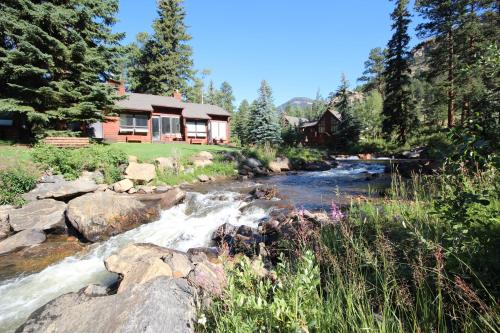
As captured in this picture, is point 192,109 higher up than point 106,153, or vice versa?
Result: point 192,109

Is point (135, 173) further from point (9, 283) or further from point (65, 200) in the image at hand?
point (9, 283)

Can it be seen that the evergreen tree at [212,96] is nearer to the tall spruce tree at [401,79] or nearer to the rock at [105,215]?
the tall spruce tree at [401,79]

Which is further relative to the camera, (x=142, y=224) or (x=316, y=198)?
(x=316, y=198)

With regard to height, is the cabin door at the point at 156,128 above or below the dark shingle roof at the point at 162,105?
below

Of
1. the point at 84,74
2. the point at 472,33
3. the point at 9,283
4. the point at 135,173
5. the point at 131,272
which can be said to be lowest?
the point at 9,283

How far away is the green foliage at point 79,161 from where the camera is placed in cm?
1135

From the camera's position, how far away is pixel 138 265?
14.6ft

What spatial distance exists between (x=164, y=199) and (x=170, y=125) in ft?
63.2

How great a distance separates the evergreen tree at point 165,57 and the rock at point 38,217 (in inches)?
1309

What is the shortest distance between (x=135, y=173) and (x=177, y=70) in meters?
33.6

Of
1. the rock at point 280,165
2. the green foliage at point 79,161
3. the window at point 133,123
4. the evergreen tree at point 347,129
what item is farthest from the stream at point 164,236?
the evergreen tree at point 347,129

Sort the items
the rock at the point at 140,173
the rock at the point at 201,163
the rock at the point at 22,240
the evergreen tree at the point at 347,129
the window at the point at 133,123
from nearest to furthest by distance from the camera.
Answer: the rock at the point at 22,240
the rock at the point at 140,173
the rock at the point at 201,163
the window at the point at 133,123
the evergreen tree at the point at 347,129

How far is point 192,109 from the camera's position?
3067 cm

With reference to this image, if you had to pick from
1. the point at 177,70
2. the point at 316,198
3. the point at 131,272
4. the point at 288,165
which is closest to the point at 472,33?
the point at 288,165
